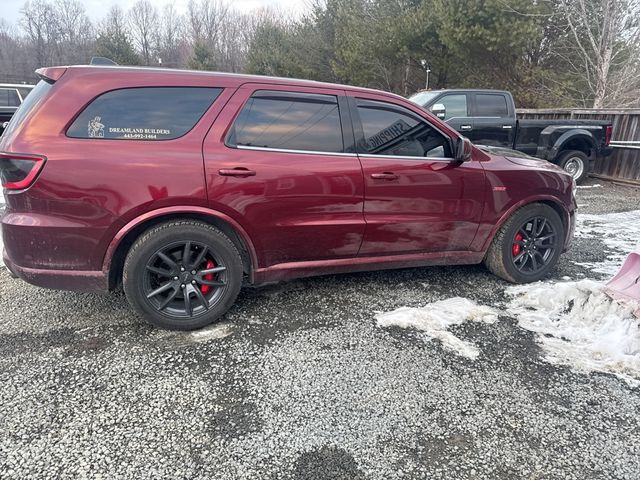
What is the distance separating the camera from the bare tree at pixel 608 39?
13.8 m

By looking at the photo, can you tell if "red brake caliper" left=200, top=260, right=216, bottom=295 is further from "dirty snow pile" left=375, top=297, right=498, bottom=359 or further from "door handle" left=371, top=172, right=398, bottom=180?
"door handle" left=371, top=172, right=398, bottom=180

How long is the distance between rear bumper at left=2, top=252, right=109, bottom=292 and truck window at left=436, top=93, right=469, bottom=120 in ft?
25.6

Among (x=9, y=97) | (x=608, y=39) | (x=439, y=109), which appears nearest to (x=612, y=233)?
(x=439, y=109)

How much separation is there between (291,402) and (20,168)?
7.30ft

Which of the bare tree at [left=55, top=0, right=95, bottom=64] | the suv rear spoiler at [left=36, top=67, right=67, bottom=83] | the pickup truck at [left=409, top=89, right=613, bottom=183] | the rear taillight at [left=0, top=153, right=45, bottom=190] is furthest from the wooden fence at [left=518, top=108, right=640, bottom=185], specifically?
the bare tree at [left=55, top=0, right=95, bottom=64]

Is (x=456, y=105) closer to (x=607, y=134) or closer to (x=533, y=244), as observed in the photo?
(x=607, y=134)

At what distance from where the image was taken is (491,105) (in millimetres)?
9031

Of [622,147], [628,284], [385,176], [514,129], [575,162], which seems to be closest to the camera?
[628,284]

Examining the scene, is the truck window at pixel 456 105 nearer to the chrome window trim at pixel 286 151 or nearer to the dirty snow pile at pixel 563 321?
the dirty snow pile at pixel 563 321

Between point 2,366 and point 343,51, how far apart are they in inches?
863

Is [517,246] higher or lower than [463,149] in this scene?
lower

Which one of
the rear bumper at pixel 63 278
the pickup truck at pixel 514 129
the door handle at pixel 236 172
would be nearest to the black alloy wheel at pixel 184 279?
the rear bumper at pixel 63 278

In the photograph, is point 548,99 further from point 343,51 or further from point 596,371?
point 596,371

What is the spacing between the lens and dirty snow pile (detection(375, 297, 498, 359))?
309 centimetres
